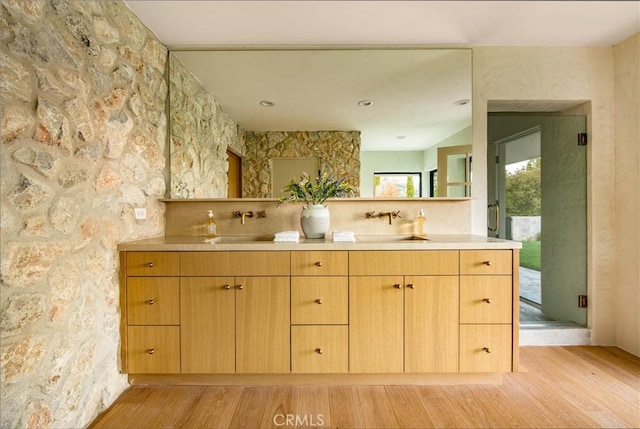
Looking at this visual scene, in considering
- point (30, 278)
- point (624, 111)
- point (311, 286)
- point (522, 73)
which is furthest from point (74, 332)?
point (624, 111)

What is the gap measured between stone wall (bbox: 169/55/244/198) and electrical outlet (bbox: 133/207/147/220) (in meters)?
0.27

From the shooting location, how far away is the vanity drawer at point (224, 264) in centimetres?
172

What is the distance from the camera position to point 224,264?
5.64 ft

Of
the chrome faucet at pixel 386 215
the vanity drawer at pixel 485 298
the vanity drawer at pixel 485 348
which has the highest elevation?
the chrome faucet at pixel 386 215

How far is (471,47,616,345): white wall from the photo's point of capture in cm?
224

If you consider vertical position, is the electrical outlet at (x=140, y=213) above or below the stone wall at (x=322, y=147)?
below

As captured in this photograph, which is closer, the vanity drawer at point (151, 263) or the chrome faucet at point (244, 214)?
the vanity drawer at point (151, 263)

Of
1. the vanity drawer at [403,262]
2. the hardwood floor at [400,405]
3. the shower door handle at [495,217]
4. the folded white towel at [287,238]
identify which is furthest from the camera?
the shower door handle at [495,217]

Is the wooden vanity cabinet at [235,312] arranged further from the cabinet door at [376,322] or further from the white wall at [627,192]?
the white wall at [627,192]

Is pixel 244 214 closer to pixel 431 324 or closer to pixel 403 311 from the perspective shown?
pixel 403 311

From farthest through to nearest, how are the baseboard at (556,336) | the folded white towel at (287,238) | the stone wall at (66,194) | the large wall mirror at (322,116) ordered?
1. the baseboard at (556,336)
2. the large wall mirror at (322,116)
3. the folded white towel at (287,238)
4. the stone wall at (66,194)

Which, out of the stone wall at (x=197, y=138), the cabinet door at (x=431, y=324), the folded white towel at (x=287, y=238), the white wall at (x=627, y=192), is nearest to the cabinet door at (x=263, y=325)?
the folded white towel at (x=287, y=238)

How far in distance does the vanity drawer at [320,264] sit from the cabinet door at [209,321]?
→ 39 centimetres

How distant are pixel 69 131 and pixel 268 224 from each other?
126 centimetres
